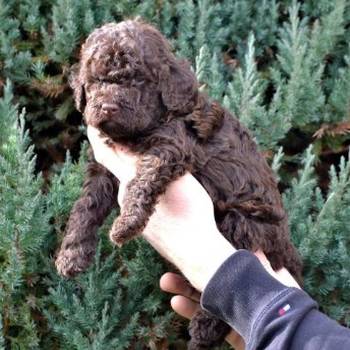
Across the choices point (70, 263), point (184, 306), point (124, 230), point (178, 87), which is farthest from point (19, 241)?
point (178, 87)

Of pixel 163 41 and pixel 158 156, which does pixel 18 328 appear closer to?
pixel 158 156

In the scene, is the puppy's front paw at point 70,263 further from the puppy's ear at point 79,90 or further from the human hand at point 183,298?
the puppy's ear at point 79,90

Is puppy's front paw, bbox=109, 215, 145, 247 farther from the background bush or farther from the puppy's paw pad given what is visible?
the background bush

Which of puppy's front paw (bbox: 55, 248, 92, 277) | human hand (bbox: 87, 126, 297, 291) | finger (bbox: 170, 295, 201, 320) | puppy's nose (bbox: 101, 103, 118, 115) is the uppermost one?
puppy's nose (bbox: 101, 103, 118, 115)

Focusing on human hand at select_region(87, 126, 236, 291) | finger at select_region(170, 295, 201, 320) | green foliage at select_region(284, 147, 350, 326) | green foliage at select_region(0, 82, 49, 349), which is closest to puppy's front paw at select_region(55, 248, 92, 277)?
green foliage at select_region(0, 82, 49, 349)

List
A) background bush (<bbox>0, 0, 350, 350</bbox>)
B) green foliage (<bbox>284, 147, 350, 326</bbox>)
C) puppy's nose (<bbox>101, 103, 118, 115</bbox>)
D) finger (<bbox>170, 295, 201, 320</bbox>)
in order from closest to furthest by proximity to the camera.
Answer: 1. puppy's nose (<bbox>101, 103, 118, 115</bbox>)
2. background bush (<bbox>0, 0, 350, 350</bbox>)
3. finger (<bbox>170, 295, 201, 320</bbox>)
4. green foliage (<bbox>284, 147, 350, 326</bbox>)

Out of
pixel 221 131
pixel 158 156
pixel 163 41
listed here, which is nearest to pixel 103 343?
pixel 158 156
